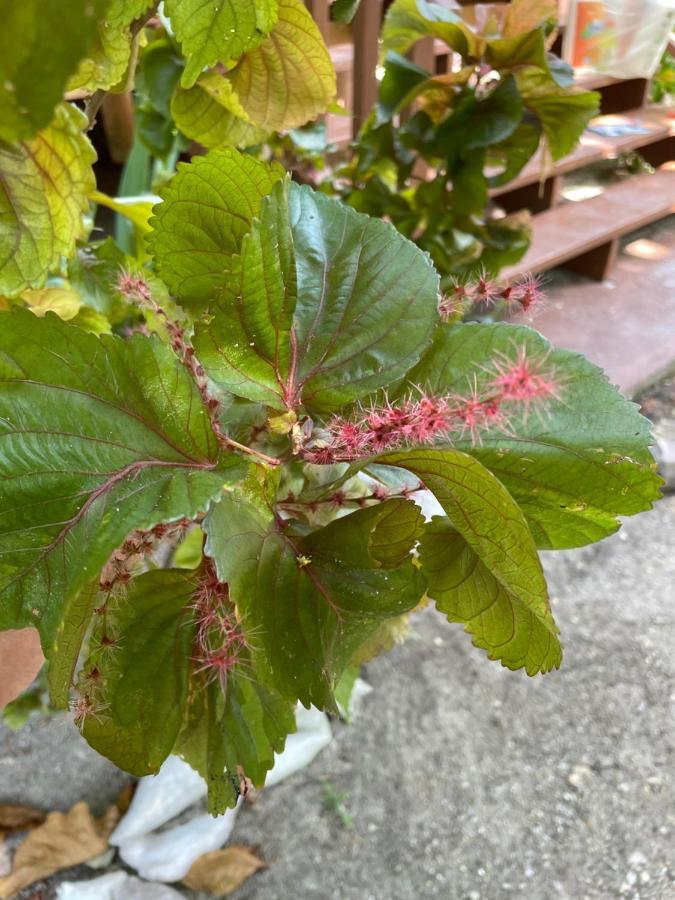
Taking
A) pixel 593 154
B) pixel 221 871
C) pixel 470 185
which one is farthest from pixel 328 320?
pixel 593 154

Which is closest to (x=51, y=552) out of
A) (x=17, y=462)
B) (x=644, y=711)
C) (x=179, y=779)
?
(x=17, y=462)

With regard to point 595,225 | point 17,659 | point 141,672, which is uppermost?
point 141,672

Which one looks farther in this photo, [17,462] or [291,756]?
[291,756]

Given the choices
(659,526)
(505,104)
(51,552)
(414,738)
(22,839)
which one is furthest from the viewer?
(659,526)

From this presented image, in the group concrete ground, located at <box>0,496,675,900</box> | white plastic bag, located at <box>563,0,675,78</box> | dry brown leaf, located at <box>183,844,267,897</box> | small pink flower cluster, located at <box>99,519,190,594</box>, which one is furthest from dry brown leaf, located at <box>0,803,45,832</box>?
white plastic bag, located at <box>563,0,675,78</box>

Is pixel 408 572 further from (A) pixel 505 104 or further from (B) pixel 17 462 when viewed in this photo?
(A) pixel 505 104

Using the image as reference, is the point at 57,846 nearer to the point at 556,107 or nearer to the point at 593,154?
the point at 556,107
